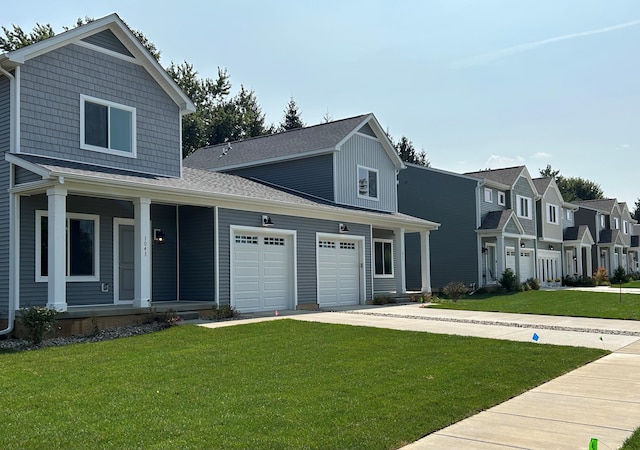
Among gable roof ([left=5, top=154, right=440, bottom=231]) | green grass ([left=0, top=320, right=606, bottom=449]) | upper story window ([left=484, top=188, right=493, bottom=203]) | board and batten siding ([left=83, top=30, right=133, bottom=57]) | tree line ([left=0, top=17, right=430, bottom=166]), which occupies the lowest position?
green grass ([left=0, top=320, right=606, bottom=449])

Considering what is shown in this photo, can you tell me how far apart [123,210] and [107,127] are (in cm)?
216

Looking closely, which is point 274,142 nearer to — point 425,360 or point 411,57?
point 411,57

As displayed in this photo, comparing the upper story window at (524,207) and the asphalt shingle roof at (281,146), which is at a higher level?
the asphalt shingle roof at (281,146)

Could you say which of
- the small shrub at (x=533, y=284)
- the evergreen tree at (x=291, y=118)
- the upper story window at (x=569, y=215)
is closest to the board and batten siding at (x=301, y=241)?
the small shrub at (x=533, y=284)

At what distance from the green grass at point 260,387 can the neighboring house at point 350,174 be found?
10.3 m

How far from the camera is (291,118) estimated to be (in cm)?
5288

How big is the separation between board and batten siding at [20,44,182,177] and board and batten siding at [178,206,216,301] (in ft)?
4.63

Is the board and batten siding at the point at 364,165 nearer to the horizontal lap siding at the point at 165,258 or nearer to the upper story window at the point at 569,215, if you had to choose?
the horizontal lap siding at the point at 165,258

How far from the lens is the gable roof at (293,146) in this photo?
23.5m

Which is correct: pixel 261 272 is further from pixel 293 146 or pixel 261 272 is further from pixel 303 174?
pixel 293 146

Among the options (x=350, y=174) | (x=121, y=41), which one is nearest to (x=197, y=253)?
(x=121, y=41)

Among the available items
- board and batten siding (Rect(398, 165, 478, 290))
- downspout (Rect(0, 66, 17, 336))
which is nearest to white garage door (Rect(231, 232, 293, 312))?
downspout (Rect(0, 66, 17, 336))

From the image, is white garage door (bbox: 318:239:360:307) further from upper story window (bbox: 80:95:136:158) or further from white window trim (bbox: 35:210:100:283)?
white window trim (bbox: 35:210:100:283)

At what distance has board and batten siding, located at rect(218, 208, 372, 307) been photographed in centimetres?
1659
